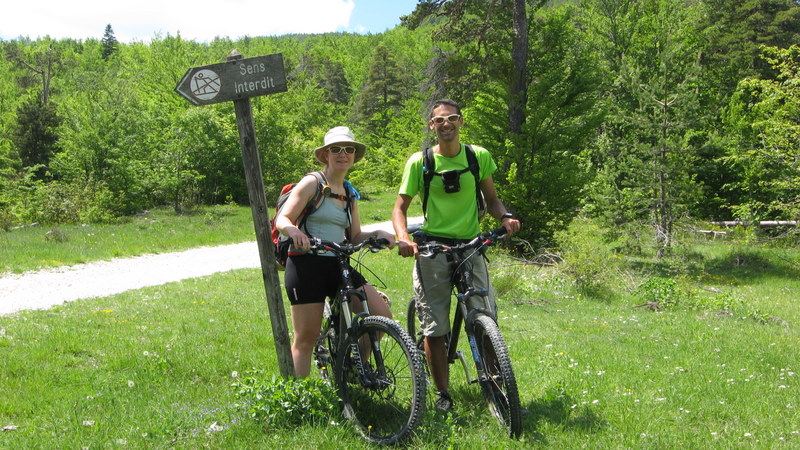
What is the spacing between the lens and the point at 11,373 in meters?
5.54

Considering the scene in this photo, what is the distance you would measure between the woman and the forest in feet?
38.6

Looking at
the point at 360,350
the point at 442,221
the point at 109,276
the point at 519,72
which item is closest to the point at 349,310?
the point at 360,350

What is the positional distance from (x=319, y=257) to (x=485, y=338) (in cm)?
133

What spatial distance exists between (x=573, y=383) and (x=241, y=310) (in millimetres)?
5428

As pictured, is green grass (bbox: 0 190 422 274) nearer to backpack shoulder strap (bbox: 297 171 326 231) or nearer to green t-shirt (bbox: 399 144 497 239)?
backpack shoulder strap (bbox: 297 171 326 231)

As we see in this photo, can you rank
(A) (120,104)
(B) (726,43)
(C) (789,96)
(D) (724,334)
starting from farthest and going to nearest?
(B) (726,43), (A) (120,104), (C) (789,96), (D) (724,334)

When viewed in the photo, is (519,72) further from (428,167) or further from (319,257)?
(319,257)

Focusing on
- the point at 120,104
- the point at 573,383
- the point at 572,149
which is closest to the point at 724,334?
the point at 573,383

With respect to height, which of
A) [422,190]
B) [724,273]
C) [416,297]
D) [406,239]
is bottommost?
[724,273]

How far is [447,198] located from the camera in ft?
15.1

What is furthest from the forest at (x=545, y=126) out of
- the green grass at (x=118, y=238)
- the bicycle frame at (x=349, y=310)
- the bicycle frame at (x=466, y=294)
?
the bicycle frame at (x=349, y=310)

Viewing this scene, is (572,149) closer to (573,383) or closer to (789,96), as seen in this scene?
(789,96)

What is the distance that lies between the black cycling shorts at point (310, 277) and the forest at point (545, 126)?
39.0ft

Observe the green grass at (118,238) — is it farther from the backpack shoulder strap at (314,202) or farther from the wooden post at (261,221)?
the backpack shoulder strap at (314,202)
